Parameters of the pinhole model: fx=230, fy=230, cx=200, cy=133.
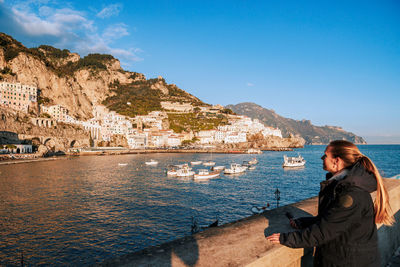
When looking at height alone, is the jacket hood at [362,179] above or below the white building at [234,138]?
below

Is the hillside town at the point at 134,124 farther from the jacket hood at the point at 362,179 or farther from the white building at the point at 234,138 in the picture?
the jacket hood at the point at 362,179

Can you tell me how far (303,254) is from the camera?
10.1 ft

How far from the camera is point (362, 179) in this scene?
1932mm

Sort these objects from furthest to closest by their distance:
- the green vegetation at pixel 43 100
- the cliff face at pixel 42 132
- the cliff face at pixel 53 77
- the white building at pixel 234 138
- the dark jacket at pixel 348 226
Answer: the white building at pixel 234 138 → the green vegetation at pixel 43 100 → the cliff face at pixel 53 77 → the cliff face at pixel 42 132 → the dark jacket at pixel 348 226

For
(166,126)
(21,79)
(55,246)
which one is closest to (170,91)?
(166,126)

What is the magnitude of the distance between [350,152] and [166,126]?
137205 millimetres

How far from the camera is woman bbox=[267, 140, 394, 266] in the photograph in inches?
74.9

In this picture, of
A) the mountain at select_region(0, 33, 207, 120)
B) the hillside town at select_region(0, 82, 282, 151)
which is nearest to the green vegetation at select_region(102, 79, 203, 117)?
the mountain at select_region(0, 33, 207, 120)

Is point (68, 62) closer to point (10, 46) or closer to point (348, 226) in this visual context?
point (10, 46)

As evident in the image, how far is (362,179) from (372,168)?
197mm

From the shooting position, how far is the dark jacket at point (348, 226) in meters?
1.90

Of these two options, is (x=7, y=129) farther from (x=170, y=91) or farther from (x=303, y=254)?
(x=170, y=91)

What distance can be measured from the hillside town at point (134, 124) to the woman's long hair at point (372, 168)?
9969cm

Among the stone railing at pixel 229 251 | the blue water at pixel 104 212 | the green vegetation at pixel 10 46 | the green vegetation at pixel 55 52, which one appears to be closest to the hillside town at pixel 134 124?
the green vegetation at pixel 10 46
